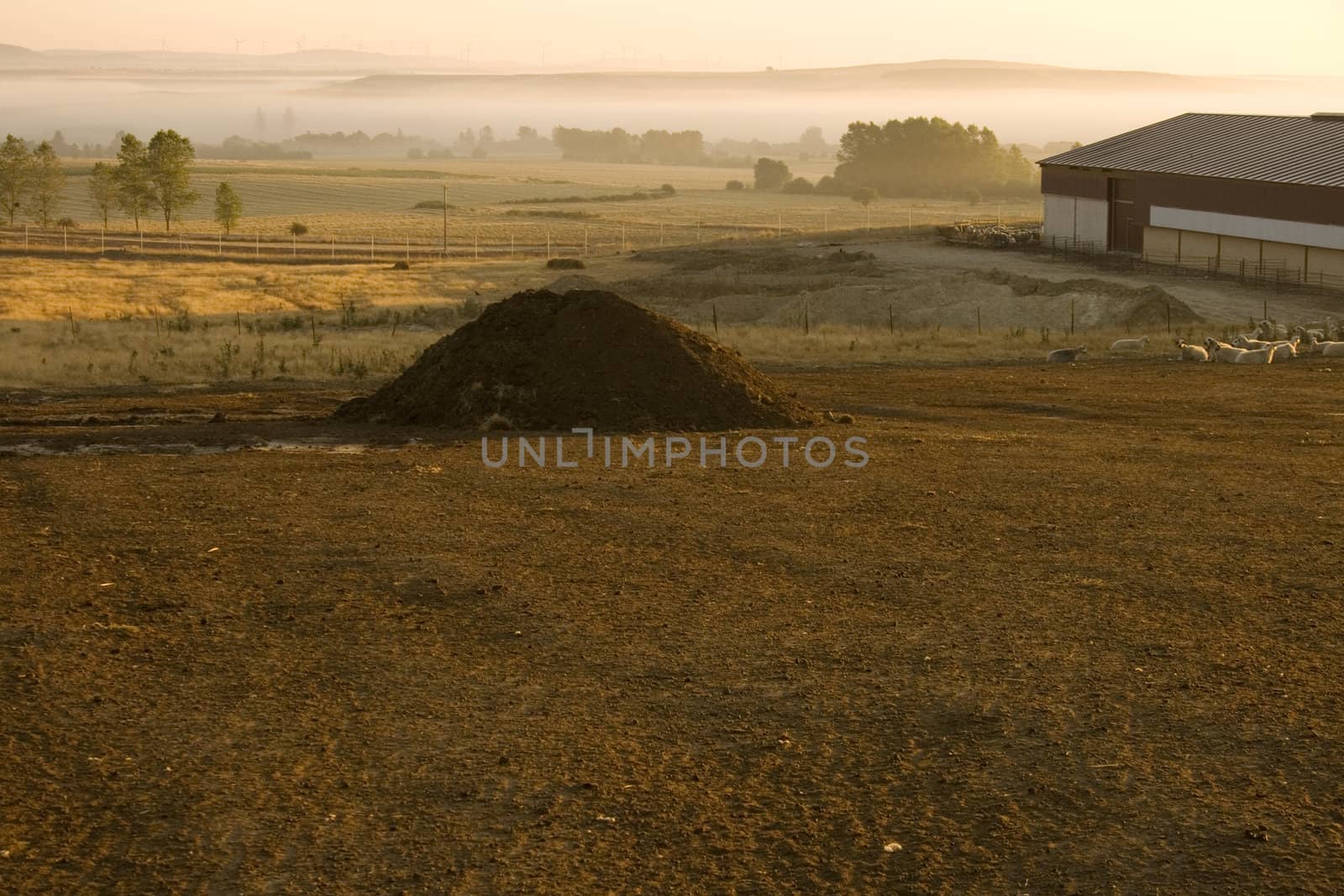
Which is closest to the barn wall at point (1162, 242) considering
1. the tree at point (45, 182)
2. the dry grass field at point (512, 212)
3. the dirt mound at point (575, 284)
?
the dirt mound at point (575, 284)

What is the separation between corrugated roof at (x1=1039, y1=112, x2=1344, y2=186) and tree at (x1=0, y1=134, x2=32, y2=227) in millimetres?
62249

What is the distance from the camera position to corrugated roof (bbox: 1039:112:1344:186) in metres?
53.3

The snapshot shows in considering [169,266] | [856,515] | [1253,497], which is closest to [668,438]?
[856,515]

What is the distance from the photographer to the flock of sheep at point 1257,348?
3209cm

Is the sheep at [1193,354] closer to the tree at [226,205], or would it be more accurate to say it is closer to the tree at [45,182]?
the tree at [226,205]

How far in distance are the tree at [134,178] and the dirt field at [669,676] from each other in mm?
70373

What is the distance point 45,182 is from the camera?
9275cm

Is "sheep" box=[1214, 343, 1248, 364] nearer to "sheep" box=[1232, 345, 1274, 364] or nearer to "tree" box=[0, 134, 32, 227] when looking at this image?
"sheep" box=[1232, 345, 1274, 364]

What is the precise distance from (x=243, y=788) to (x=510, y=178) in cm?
18897

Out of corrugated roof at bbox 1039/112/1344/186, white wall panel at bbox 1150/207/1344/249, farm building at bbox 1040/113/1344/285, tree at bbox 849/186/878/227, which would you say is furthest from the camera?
tree at bbox 849/186/878/227

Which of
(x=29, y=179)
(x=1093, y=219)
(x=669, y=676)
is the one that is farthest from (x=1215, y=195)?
(x=29, y=179)

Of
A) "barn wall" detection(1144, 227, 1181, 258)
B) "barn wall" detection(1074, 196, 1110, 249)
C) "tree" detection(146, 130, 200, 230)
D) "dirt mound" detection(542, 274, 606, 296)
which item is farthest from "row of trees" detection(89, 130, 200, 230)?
"barn wall" detection(1144, 227, 1181, 258)

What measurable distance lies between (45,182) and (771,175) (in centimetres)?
9759

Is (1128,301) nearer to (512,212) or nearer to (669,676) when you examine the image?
(669,676)
